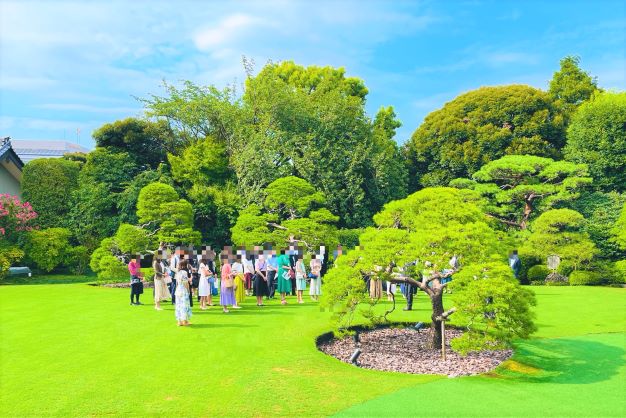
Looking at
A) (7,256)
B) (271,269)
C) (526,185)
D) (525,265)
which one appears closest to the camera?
(271,269)

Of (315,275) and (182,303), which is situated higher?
(315,275)

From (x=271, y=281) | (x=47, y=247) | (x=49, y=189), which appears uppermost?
(x=49, y=189)

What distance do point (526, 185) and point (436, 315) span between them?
60.4 ft

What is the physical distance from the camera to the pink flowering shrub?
82.5 ft

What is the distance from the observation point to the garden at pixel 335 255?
7805mm

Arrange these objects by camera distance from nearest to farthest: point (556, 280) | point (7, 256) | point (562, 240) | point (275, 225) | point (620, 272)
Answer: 1. point (275, 225)
2. point (620, 272)
3. point (556, 280)
4. point (562, 240)
5. point (7, 256)

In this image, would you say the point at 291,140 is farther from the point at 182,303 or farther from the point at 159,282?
the point at 182,303

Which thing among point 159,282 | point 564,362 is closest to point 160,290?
point 159,282

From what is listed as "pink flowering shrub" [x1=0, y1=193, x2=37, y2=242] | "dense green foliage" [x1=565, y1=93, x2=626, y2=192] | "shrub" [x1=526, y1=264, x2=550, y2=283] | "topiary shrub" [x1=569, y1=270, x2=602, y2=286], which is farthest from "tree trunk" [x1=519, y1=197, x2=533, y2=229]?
"pink flowering shrub" [x1=0, y1=193, x2=37, y2=242]

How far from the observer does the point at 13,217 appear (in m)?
25.4

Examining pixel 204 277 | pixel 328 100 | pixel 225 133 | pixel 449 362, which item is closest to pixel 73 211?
pixel 225 133

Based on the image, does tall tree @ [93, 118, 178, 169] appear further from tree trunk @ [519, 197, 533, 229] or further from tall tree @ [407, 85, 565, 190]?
tree trunk @ [519, 197, 533, 229]

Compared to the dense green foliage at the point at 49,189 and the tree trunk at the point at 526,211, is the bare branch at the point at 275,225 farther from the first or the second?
the tree trunk at the point at 526,211

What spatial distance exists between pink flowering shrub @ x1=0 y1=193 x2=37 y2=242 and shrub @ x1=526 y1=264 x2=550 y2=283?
82.2 ft
